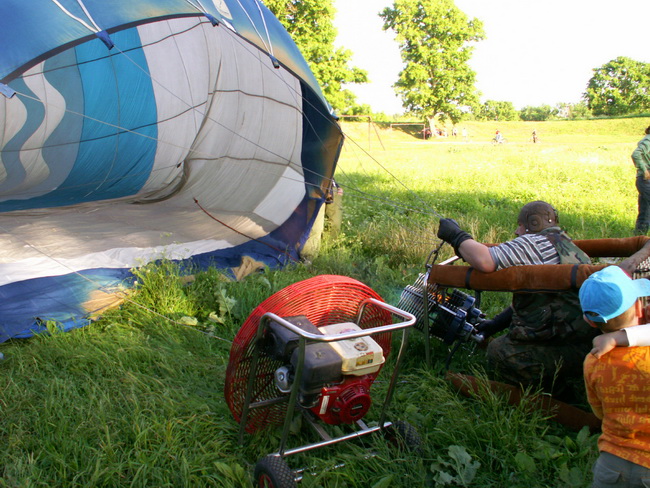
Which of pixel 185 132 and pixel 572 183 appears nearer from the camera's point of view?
pixel 185 132

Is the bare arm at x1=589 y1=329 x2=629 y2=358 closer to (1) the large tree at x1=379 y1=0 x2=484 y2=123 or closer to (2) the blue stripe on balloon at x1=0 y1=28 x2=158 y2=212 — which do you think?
(2) the blue stripe on balloon at x1=0 y1=28 x2=158 y2=212

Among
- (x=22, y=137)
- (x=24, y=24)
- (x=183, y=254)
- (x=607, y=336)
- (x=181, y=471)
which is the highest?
(x=24, y=24)

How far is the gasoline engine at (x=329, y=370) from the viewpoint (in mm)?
2172

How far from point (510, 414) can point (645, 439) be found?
96 cm

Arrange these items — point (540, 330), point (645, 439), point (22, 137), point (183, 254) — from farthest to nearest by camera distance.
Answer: point (22, 137) < point (183, 254) < point (540, 330) < point (645, 439)

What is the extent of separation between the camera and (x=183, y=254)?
5.32 meters

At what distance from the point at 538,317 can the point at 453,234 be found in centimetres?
63

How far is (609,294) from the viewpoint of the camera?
1.79m

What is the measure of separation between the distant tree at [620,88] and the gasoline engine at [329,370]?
68375 millimetres

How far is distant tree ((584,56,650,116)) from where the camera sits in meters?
61.5

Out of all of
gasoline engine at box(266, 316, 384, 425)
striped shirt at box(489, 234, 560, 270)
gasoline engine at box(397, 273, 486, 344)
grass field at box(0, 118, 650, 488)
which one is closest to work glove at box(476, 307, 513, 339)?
gasoline engine at box(397, 273, 486, 344)

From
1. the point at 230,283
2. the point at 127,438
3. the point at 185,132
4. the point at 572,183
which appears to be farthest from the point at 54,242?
the point at 572,183

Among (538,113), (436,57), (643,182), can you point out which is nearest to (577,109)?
(538,113)

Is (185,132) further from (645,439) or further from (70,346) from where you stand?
(645,439)
